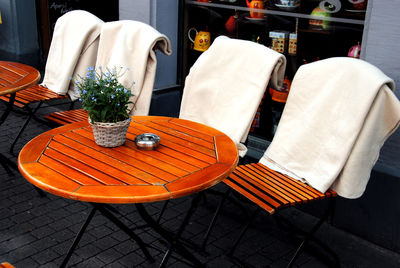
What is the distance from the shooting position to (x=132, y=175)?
8.17 feet

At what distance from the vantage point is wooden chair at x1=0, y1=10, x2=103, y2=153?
185 inches

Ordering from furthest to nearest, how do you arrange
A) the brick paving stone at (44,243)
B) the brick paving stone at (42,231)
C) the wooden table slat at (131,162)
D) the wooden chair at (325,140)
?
the brick paving stone at (42,231)
the brick paving stone at (44,243)
the wooden chair at (325,140)
the wooden table slat at (131,162)

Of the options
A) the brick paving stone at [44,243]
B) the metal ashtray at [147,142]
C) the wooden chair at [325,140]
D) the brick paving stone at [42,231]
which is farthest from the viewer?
the brick paving stone at [42,231]

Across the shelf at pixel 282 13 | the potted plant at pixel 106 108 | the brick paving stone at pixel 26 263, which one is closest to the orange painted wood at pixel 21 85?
the brick paving stone at pixel 26 263

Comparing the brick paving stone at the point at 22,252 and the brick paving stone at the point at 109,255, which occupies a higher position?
the brick paving stone at the point at 109,255

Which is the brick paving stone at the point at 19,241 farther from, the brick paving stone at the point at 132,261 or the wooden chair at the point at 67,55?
the wooden chair at the point at 67,55

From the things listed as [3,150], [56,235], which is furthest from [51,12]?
[56,235]

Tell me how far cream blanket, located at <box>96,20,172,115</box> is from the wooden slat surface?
1270 millimetres

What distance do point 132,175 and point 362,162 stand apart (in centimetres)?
142

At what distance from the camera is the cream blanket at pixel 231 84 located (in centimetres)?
349

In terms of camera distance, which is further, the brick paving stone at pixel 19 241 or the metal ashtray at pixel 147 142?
the brick paving stone at pixel 19 241

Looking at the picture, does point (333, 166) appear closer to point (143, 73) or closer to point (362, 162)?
point (362, 162)

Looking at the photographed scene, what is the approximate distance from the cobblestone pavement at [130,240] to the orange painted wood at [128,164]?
0.87 metres

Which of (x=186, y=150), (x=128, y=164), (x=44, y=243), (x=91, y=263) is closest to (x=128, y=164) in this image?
(x=128, y=164)
